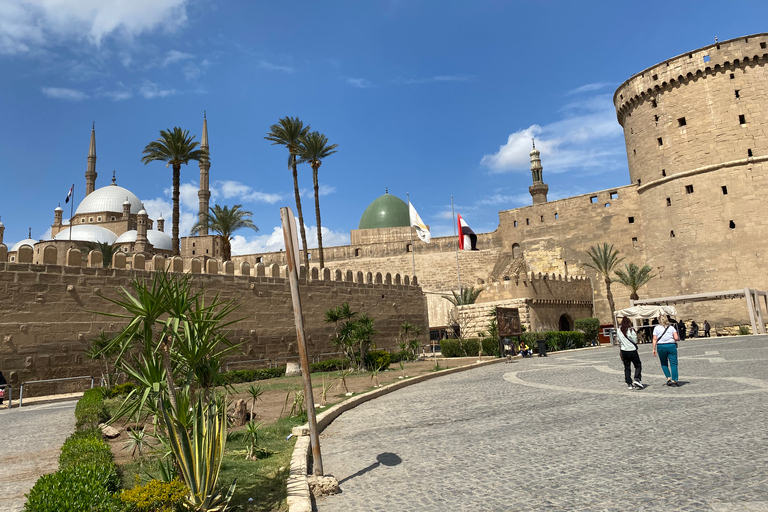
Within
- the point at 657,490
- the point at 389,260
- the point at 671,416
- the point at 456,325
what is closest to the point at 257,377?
the point at 671,416

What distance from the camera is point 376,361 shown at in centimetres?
1599

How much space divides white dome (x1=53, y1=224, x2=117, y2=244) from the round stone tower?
138 ft

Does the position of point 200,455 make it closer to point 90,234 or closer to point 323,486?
point 323,486

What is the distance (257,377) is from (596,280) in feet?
84.6

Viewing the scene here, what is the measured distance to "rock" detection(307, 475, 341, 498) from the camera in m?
4.20

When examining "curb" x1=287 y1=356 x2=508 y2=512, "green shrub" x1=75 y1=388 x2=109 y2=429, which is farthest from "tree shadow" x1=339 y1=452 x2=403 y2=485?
"green shrub" x1=75 y1=388 x2=109 y2=429

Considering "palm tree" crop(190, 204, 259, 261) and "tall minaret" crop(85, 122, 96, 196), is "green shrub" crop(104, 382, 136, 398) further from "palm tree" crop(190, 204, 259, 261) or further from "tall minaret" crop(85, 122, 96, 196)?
"tall minaret" crop(85, 122, 96, 196)

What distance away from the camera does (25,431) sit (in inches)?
303

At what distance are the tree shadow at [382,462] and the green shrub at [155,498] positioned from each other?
156 cm

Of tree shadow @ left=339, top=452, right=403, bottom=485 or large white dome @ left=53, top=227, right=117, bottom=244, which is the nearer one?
tree shadow @ left=339, top=452, right=403, bottom=485

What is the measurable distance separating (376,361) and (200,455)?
12.4 metres

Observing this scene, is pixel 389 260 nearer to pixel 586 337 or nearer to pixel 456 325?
pixel 456 325

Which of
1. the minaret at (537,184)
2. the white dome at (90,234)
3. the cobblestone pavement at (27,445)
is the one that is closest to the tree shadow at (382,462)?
the cobblestone pavement at (27,445)

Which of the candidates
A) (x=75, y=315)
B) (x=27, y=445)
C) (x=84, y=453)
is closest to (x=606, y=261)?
(x=75, y=315)
